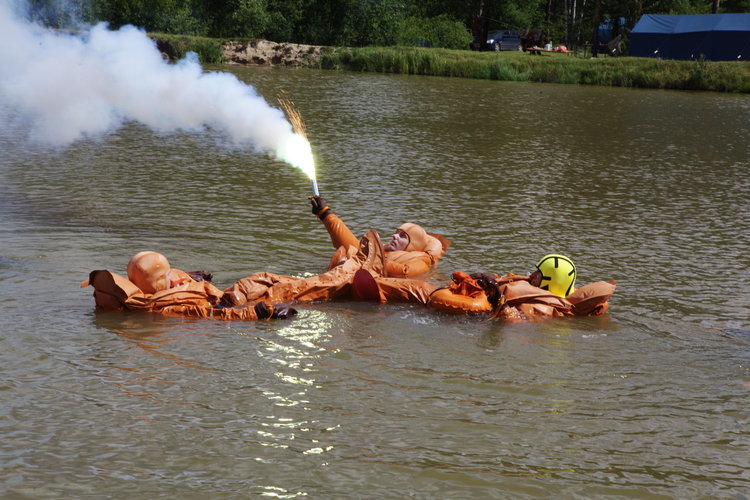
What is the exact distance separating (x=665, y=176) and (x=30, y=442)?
50.3 ft

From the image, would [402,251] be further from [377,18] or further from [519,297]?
[377,18]

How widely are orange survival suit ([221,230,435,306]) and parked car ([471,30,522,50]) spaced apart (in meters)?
51.2

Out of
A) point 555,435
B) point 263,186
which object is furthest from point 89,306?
point 263,186

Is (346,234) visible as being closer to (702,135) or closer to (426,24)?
(702,135)

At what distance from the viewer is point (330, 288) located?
927cm

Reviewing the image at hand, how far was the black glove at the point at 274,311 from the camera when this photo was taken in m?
8.42

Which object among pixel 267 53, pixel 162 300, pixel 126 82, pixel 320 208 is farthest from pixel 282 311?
pixel 267 53

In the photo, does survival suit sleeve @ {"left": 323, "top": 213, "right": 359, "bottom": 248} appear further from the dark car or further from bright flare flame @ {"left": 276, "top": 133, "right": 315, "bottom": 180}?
the dark car

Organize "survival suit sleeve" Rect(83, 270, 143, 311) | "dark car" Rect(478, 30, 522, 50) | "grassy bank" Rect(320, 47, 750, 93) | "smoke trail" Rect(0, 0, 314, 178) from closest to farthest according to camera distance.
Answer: "survival suit sleeve" Rect(83, 270, 143, 311)
"smoke trail" Rect(0, 0, 314, 178)
"grassy bank" Rect(320, 47, 750, 93)
"dark car" Rect(478, 30, 522, 50)

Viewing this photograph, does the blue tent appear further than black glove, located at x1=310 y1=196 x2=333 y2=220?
Yes

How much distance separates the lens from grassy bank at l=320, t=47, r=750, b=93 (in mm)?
40906

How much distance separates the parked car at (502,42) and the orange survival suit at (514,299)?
51.2 m

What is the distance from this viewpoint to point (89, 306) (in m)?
8.57

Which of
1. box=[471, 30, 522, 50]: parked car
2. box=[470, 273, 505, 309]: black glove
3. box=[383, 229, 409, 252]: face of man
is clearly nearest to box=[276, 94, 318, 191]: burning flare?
box=[383, 229, 409, 252]: face of man
